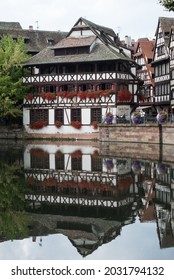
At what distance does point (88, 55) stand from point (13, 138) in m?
13.7

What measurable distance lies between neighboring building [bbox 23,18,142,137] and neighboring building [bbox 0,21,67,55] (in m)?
11.9

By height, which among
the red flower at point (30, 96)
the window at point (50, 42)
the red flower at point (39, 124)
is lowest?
the red flower at point (39, 124)

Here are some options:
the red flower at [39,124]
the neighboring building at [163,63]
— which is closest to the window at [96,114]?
the red flower at [39,124]

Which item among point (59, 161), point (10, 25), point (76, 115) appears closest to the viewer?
point (59, 161)

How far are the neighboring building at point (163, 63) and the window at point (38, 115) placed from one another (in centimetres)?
1434

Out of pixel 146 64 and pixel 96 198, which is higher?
pixel 146 64

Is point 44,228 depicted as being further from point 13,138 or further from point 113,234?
point 13,138

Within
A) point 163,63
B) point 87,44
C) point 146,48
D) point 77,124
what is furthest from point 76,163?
point 146,48

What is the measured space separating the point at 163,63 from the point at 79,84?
1163 cm

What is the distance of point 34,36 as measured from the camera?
80.1m

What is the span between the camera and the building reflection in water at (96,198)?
15.8m

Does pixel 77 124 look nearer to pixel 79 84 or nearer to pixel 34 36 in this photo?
pixel 79 84

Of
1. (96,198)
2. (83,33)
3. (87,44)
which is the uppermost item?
(83,33)

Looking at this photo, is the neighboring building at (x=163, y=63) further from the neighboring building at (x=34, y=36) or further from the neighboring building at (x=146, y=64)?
the neighboring building at (x=34, y=36)
